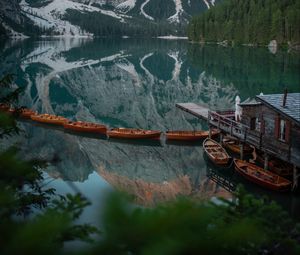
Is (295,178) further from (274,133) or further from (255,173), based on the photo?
(274,133)

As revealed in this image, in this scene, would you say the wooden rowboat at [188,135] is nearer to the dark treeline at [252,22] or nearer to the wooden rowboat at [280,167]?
the wooden rowboat at [280,167]

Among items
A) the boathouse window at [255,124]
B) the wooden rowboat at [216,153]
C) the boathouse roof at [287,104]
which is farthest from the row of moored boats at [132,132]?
the boathouse roof at [287,104]

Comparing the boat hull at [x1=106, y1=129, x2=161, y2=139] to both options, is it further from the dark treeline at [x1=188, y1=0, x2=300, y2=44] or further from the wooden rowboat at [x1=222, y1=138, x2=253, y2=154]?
the dark treeline at [x1=188, y1=0, x2=300, y2=44]

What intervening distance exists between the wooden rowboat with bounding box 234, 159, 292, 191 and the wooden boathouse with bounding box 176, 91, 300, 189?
24.5 inches

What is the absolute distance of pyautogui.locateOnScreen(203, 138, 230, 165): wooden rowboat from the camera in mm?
30500

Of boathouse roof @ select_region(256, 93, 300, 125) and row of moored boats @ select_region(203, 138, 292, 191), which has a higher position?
boathouse roof @ select_region(256, 93, 300, 125)

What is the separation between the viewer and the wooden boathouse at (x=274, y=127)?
2459 centimetres

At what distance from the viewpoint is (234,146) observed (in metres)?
34.5

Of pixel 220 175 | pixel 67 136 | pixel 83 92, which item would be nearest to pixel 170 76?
pixel 83 92

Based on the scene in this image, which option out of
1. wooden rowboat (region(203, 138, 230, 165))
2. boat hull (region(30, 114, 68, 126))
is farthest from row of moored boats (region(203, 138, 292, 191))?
boat hull (region(30, 114, 68, 126))

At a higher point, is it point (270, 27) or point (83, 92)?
point (270, 27)

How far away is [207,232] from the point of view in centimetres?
331

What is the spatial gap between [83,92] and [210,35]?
419 feet

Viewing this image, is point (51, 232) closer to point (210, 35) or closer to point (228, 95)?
point (228, 95)
